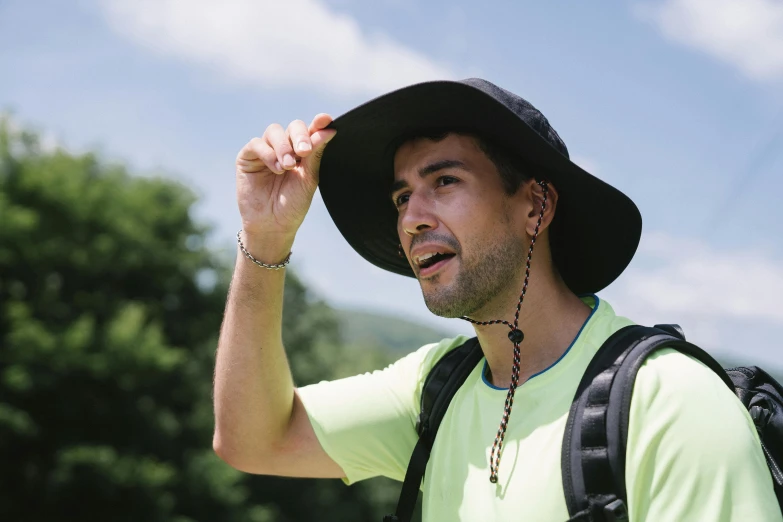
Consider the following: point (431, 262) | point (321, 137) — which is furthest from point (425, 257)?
point (321, 137)

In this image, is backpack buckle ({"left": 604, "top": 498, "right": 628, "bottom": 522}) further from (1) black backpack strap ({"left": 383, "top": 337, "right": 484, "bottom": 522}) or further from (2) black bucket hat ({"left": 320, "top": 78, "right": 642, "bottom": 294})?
(2) black bucket hat ({"left": 320, "top": 78, "right": 642, "bottom": 294})

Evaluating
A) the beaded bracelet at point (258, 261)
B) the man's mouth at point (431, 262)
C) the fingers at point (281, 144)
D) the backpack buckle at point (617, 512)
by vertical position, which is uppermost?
the fingers at point (281, 144)

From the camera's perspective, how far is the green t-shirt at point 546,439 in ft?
6.28

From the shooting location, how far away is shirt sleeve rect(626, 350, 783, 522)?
189 centimetres

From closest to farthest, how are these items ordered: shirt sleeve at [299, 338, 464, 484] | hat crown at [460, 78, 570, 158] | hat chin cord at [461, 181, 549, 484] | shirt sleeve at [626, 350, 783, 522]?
shirt sleeve at [626, 350, 783, 522] < hat chin cord at [461, 181, 549, 484] < hat crown at [460, 78, 570, 158] < shirt sleeve at [299, 338, 464, 484]

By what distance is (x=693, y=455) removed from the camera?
6.35 feet

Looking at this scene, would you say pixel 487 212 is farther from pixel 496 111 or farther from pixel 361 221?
pixel 361 221

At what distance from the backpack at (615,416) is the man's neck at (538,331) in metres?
0.31

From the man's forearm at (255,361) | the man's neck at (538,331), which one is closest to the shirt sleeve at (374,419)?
the man's forearm at (255,361)

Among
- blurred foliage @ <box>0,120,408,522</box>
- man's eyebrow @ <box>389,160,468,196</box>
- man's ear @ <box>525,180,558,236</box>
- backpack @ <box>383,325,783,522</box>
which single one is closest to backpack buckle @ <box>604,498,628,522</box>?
backpack @ <box>383,325,783,522</box>

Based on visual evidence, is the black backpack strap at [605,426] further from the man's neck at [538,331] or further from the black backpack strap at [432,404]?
the black backpack strap at [432,404]

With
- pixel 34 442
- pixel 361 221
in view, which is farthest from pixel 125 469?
pixel 361 221

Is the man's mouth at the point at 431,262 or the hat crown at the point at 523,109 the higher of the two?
the hat crown at the point at 523,109

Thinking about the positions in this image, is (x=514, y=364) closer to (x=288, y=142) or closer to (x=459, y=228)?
(x=459, y=228)
